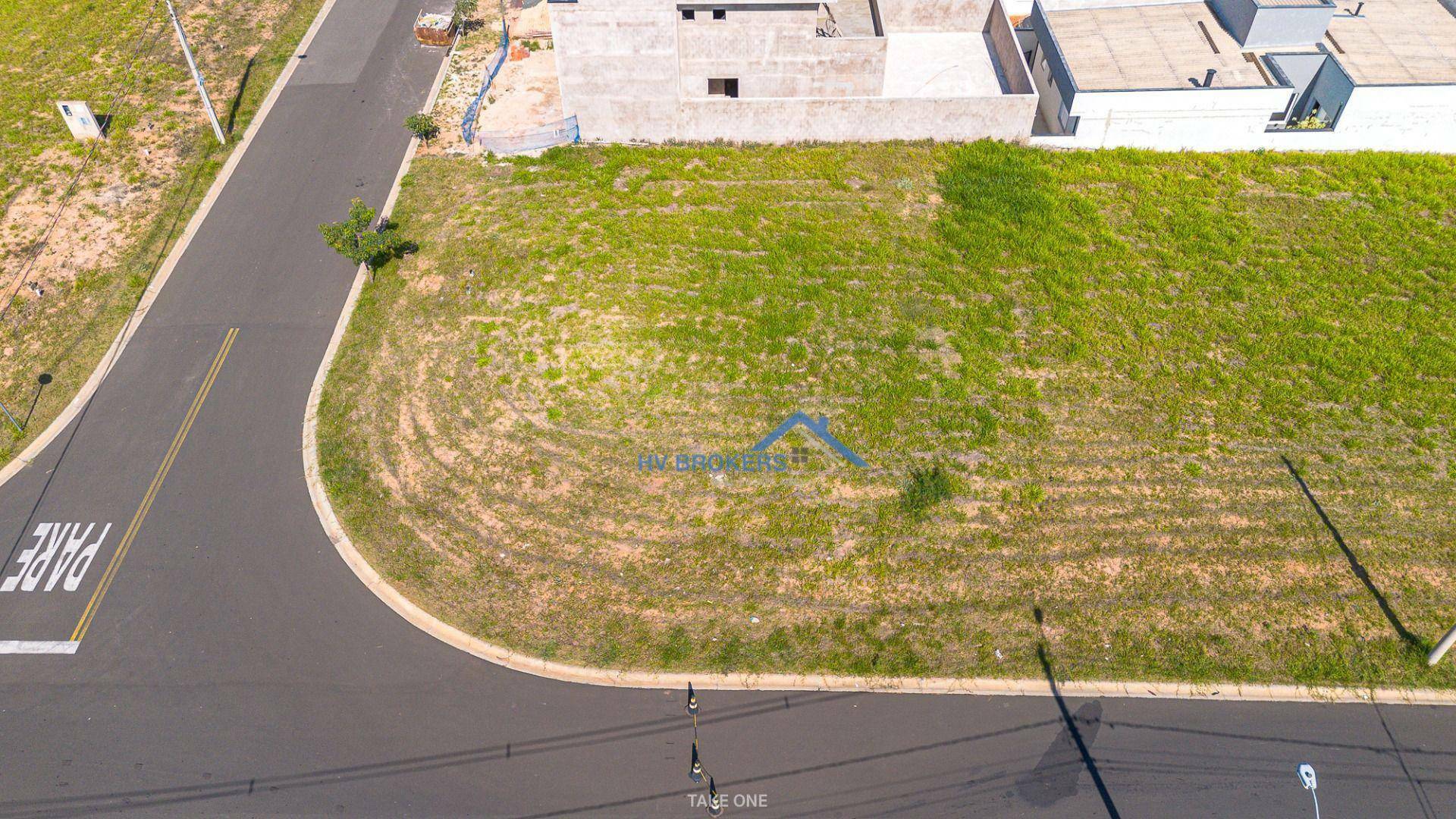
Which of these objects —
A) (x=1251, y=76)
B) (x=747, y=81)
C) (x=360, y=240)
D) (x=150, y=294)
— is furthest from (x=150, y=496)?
(x=1251, y=76)

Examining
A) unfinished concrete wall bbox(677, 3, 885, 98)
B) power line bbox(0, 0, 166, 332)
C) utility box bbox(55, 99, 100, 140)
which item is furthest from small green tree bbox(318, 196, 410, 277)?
utility box bbox(55, 99, 100, 140)

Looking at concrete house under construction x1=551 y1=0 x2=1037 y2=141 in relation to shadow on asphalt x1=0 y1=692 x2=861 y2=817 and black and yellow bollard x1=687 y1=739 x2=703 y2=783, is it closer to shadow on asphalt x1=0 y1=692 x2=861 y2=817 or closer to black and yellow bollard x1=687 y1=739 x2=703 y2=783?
shadow on asphalt x1=0 y1=692 x2=861 y2=817

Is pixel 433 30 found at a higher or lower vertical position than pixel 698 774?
higher

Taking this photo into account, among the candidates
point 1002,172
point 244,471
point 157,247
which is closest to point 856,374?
point 1002,172

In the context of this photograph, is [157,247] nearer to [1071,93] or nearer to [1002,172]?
[1002,172]

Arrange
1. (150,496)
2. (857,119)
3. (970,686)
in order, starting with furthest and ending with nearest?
(857,119) → (150,496) → (970,686)

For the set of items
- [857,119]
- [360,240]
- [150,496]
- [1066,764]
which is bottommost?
[1066,764]

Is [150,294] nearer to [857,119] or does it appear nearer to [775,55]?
[775,55]
